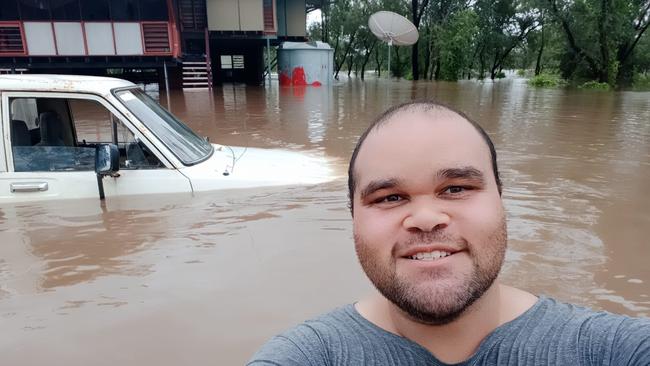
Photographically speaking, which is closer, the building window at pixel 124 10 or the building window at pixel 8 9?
the building window at pixel 8 9

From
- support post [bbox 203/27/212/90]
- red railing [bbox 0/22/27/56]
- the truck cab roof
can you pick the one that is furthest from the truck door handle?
support post [bbox 203/27/212/90]

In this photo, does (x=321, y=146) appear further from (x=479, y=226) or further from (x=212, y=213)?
(x=479, y=226)

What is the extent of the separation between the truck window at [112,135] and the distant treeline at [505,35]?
29522 mm

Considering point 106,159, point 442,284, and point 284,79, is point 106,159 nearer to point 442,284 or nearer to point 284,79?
point 442,284

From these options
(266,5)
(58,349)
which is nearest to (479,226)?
(58,349)

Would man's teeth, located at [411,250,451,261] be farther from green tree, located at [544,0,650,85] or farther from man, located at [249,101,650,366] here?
green tree, located at [544,0,650,85]

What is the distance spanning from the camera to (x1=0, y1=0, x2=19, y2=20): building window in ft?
57.9

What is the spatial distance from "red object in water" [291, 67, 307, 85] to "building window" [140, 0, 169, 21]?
9627mm

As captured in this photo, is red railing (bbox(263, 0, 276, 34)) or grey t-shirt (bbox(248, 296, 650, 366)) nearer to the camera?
grey t-shirt (bbox(248, 296, 650, 366))

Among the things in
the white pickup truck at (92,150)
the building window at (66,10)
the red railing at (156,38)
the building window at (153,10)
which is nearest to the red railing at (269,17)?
the building window at (153,10)

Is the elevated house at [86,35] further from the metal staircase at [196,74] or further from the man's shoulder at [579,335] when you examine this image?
the man's shoulder at [579,335]

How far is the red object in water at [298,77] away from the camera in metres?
28.1

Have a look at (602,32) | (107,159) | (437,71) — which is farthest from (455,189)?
(437,71)

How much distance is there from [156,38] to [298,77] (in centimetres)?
1054
